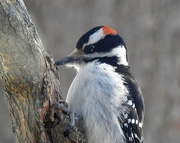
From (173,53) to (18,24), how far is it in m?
4.11

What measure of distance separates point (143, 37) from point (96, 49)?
107 inches

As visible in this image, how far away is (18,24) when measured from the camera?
387 centimetres

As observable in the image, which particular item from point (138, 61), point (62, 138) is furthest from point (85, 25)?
point (62, 138)

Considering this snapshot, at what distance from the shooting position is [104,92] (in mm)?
4625

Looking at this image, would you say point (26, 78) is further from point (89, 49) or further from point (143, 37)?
point (143, 37)

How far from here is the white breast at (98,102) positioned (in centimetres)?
459

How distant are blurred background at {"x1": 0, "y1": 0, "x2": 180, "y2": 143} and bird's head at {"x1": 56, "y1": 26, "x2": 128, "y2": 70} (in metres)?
2.46

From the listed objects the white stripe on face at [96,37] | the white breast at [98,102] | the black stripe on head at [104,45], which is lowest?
the white breast at [98,102]

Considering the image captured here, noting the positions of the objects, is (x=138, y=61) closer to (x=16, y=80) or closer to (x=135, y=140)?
(x=135, y=140)

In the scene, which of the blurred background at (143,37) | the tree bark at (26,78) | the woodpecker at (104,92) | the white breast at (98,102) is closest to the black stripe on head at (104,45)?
the woodpecker at (104,92)

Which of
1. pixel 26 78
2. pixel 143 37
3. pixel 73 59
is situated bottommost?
pixel 143 37

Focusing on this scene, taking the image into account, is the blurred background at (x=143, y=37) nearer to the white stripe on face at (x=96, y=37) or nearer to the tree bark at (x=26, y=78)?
the white stripe on face at (x=96, y=37)

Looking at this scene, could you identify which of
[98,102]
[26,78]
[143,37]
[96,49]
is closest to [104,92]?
[98,102]

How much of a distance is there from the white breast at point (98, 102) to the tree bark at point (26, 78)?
0.81 feet
